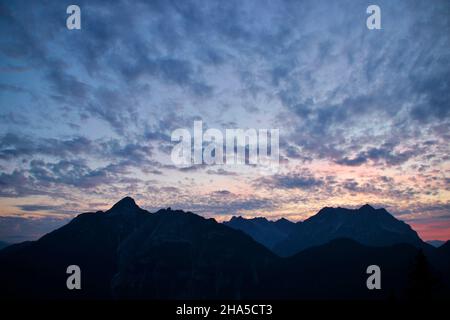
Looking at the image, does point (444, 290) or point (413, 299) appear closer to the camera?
point (413, 299)
